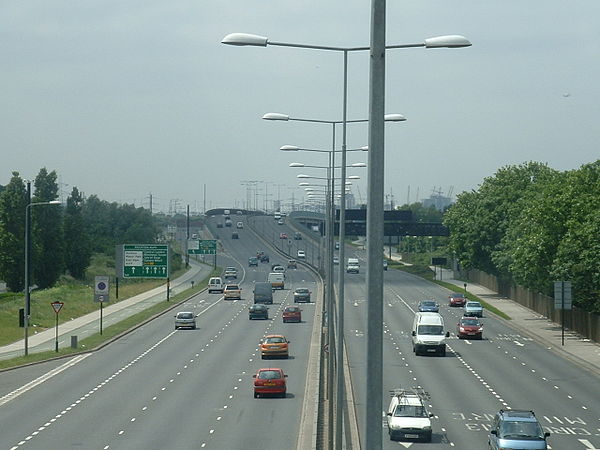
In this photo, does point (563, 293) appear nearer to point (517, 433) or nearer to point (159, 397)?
point (159, 397)

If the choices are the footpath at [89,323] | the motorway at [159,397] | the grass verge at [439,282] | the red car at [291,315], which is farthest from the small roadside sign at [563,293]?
the footpath at [89,323]

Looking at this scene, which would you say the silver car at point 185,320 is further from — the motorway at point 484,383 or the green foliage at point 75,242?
the green foliage at point 75,242

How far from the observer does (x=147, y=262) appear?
100438 millimetres

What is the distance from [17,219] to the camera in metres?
116

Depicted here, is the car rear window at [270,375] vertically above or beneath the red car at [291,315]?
above

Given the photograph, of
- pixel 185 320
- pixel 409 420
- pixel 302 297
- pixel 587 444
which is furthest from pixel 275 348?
pixel 302 297

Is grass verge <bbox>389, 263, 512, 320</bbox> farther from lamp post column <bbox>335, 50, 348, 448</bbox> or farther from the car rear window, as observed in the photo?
lamp post column <bbox>335, 50, 348, 448</bbox>

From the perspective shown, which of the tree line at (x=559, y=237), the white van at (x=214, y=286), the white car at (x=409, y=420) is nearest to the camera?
the white car at (x=409, y=420)

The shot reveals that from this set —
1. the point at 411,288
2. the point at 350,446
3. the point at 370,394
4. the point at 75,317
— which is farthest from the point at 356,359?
the point at 411,288

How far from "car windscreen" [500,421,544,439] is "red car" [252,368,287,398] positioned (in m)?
16.5

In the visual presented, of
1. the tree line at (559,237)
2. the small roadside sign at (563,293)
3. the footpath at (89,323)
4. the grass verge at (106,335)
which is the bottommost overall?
the footpath at (89,323)

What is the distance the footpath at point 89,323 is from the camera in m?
74.2

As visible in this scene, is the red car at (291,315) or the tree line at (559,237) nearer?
the tree line at (559,237)

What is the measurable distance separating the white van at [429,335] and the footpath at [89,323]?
2414 centimetres
